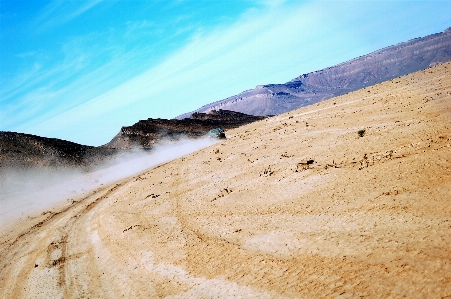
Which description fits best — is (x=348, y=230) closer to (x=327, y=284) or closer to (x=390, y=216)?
(x=390, y=216)

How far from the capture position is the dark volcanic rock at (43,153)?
4738cm

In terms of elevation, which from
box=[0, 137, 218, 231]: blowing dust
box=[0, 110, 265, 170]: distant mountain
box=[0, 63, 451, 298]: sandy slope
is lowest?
box=[0, 63, 451, 298]: sandy slope

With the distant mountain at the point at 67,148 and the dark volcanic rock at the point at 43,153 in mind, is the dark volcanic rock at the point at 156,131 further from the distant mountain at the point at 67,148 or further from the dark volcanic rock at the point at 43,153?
the dark volcanic rock at the point at 43,153

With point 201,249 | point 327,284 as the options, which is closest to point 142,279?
point 201,249

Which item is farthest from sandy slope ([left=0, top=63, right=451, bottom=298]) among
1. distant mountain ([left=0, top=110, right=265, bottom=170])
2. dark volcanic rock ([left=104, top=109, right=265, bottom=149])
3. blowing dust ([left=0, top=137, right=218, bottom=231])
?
dark volcanic rock ([left=104, top=109, right=265, bottom=149])

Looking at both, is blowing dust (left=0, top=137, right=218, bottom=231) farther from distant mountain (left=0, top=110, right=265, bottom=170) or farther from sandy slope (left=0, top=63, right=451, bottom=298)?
sandy slope (left=0, top=63, right=451, bottom=298)

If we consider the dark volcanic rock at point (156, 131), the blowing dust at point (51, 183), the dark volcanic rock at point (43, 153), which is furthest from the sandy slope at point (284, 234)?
the dark volcanic rock at point (156, 131)

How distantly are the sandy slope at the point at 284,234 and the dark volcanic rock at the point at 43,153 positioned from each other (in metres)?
34.6

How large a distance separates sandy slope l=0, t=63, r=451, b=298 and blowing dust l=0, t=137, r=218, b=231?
10043 mm

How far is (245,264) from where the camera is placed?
759 cm

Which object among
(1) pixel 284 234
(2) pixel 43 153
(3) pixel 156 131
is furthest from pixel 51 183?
(1) pixel 284 234

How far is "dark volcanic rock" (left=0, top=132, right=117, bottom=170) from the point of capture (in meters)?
47.4

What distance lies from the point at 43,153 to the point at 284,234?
52.8 metres

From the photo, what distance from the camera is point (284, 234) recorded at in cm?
854
